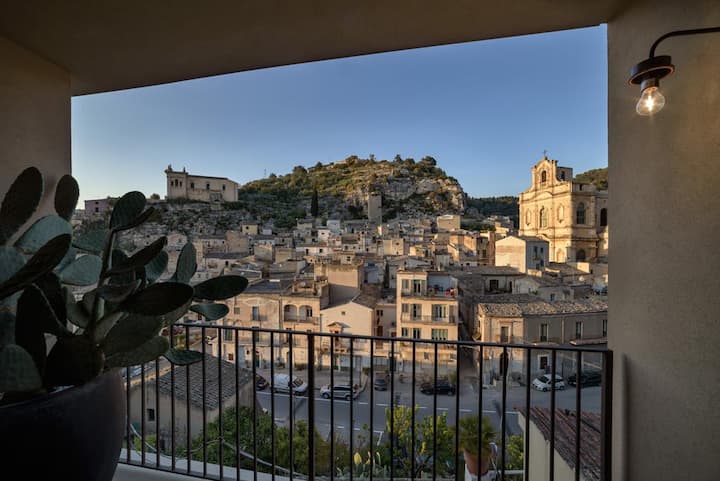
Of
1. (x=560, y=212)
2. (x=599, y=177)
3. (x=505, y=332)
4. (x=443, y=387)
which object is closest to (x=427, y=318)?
(x=443, y=387)

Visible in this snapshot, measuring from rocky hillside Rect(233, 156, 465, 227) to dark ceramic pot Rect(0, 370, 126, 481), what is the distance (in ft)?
54.3

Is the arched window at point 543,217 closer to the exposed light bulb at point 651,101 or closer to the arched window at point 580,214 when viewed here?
the arched window at point 580,214

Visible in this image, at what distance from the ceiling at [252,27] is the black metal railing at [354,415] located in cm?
124

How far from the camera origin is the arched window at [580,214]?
3.28 m

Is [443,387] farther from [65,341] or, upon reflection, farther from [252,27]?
[65,341]

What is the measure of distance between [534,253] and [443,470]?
13.5 ft

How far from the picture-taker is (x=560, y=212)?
388 cm

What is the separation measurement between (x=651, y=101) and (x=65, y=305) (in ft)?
4.81

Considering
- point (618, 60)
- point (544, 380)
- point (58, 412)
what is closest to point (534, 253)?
point (544, 380)

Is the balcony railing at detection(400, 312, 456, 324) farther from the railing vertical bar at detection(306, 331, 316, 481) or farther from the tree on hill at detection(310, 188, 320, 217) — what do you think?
the tree on hill at detection(310, 188, 320, 217)

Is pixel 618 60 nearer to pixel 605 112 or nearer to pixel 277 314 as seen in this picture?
pixel 605 112

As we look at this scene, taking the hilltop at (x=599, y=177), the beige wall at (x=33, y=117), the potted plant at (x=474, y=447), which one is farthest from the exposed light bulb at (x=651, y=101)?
the beige wall at (x=33, y=117)

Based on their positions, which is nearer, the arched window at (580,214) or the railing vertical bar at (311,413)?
the railing vertical bar at (311,413)

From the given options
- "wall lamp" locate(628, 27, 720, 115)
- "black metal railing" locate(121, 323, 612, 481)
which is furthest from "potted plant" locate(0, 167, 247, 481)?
"wall lamp" locate(628, 27, 720, 115)
